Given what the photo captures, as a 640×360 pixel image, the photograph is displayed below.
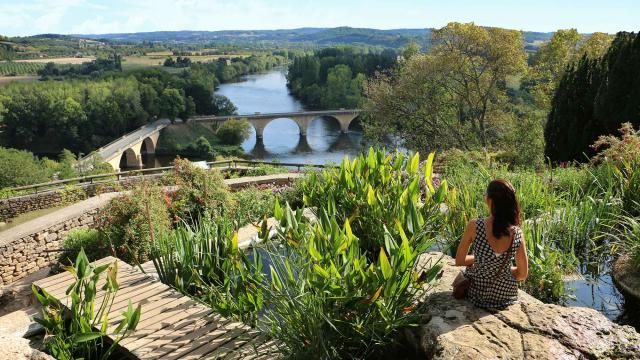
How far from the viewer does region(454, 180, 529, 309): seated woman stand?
299 centimetres

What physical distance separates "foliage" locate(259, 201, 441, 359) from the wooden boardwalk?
35cm

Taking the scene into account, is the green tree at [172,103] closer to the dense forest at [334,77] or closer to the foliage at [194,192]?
the dense forest at [334,77]

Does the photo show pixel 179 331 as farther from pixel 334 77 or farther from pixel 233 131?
pixel 334 77

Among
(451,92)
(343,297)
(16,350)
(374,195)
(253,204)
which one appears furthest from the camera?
(451,92)

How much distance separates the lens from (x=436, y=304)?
3098mm

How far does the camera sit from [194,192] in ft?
23.9

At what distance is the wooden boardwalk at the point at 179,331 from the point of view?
3.24 m

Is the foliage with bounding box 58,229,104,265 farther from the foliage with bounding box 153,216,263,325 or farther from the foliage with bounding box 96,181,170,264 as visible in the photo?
the foliage with bounding box 153,216,263,325

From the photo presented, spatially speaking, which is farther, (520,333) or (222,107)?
(222,107)

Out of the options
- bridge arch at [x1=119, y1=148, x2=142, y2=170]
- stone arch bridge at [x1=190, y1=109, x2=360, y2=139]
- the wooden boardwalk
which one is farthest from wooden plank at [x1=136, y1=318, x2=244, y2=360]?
stone arch bridge at [x1=190, y1=109, x2=360, y2=139]

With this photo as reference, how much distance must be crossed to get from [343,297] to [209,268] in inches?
66.5

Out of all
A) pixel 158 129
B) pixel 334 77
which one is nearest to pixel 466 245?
pixel 158 129

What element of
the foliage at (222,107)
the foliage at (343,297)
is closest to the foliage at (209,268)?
the foliage at (343,297)

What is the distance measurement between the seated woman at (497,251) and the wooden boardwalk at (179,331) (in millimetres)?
1286
